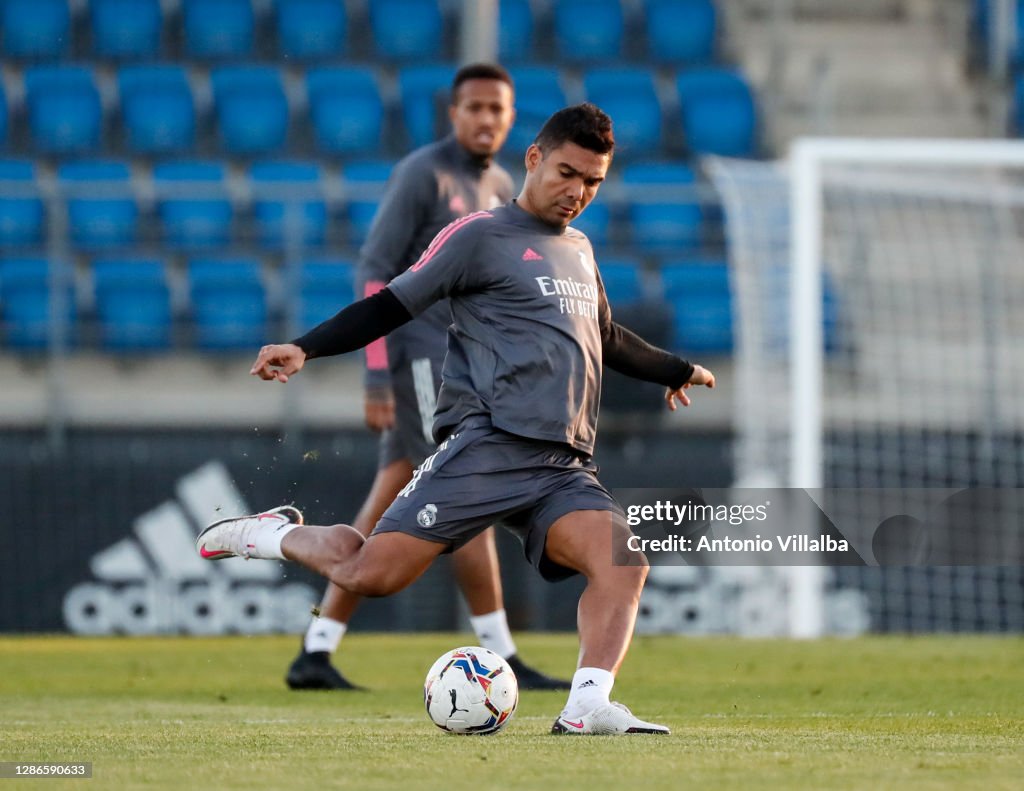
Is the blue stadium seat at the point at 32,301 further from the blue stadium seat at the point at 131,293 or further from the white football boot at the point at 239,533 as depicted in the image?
the white football boot at the point at 239,533

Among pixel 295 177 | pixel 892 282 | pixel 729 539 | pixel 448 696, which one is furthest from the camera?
pixel 295 177

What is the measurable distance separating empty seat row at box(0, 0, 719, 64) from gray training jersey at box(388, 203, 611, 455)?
10817 mm

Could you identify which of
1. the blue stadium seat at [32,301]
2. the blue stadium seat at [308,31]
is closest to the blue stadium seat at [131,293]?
the blue stadium seat at [32,301]

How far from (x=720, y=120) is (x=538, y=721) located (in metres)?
10.3

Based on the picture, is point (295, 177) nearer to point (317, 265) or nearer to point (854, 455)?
point (317, 265)

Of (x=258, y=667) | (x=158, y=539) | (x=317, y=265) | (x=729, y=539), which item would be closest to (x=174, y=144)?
(x=317, y=265)

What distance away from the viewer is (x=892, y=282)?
38.6 ft

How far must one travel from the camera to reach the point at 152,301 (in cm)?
1238

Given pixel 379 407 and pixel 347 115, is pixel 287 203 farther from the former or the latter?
pixel 379 407

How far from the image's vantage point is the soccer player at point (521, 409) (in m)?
4.91

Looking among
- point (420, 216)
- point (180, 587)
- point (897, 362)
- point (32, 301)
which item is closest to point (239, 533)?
point (420, 216)

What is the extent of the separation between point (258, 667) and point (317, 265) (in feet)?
14.7

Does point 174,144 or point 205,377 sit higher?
point 174,144

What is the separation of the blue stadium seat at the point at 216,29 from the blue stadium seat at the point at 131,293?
3.65 meters
